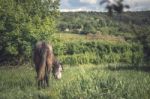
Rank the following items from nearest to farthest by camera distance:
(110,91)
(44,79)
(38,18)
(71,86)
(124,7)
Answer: (124,7), (110,91), (71,86), (44,79), (38,18)

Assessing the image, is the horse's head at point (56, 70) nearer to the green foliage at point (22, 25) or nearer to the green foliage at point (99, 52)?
the green foliage at point (22, 25)

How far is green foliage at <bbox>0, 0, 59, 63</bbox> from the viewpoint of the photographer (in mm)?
24047

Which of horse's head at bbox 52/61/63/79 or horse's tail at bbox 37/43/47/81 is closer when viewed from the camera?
horse's tail at bbox 37/43/47/81

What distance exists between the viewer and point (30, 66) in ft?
81.9

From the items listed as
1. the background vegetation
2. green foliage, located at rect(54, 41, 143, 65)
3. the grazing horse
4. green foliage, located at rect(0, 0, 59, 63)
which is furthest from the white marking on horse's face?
green foliage, located at rect(54, 41, 143, 65)

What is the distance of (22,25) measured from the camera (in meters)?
24.1

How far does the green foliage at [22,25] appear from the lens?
947 inches

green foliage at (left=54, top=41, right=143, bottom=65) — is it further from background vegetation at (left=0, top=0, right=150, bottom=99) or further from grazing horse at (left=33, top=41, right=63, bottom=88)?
grazing horse at (left=33, top=41, right=63, bottom=88)

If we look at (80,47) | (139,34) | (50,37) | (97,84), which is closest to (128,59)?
(80,47)

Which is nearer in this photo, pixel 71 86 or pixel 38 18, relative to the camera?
pixel 71 86

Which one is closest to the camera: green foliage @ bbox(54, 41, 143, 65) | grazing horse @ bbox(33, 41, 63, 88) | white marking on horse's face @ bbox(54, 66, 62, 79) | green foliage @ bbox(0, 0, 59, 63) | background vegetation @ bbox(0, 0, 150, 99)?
background vegetation @ bbox(0, 0, 150, 99)

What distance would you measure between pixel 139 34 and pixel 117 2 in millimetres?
2104

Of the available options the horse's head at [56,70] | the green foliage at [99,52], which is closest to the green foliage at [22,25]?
the horse's head at [56,70]

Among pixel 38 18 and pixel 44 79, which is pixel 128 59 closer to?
pixel 38 18
